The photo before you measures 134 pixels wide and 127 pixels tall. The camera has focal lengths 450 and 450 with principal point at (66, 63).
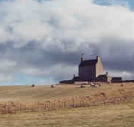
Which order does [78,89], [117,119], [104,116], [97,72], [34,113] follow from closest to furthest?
[117,119] → [104,116] → [34,113] → [78,89] → [97,72]

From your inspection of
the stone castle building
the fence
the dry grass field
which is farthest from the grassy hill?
the stone castle building

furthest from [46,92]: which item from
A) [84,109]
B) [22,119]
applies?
[22,119]

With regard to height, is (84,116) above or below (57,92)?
below

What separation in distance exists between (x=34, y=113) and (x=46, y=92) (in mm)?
33655

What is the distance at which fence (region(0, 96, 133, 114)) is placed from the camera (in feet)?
266

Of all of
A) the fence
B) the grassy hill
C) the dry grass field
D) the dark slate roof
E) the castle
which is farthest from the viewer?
the dark slate roof

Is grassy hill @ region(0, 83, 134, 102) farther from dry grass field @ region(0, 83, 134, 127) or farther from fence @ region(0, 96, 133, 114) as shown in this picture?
fence @ region(0, 96, 133, 114)

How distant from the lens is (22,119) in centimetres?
6775

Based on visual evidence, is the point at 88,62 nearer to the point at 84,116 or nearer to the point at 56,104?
the point at 56,104

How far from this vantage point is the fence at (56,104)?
80.9m

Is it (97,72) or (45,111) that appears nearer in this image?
(45,111)

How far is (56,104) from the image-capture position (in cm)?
8612

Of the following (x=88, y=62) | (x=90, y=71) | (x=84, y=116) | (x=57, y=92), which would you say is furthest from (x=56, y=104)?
(x=88, y=62)

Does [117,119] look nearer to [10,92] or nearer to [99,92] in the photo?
[99,92]
